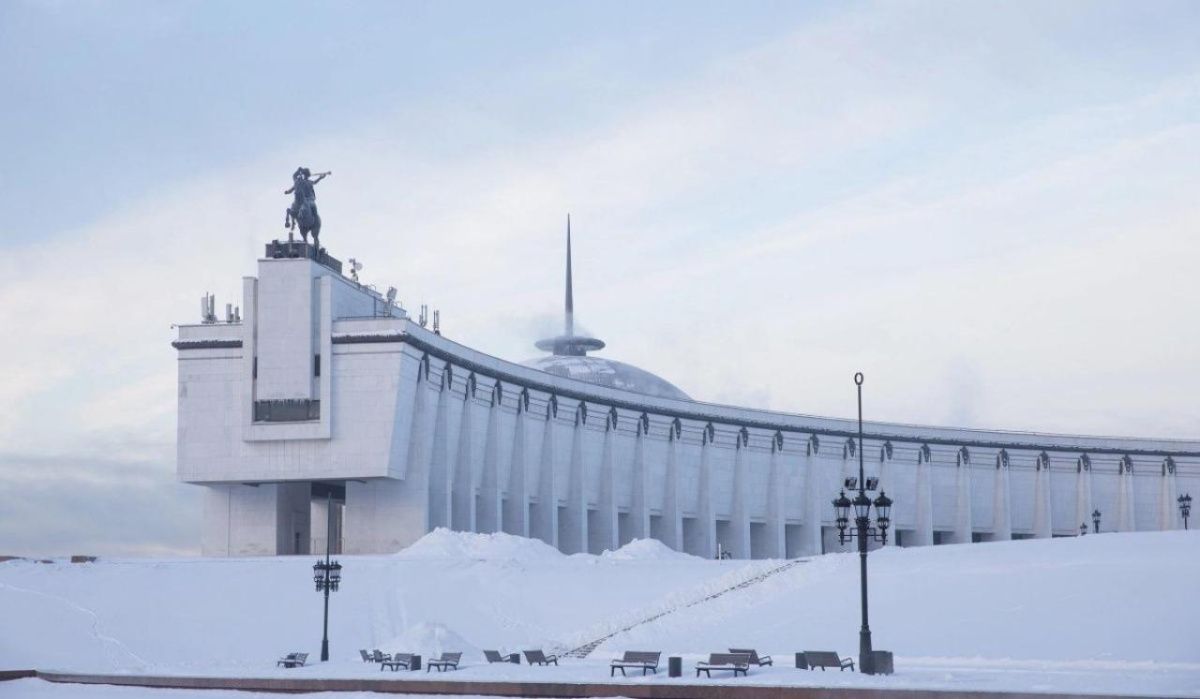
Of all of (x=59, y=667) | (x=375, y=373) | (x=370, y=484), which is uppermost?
(x=375, y=373)

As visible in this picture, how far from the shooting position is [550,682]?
3509cm

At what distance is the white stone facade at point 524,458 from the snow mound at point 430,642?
31.1m

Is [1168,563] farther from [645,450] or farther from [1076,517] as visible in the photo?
[1076,517]

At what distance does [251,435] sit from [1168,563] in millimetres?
45162

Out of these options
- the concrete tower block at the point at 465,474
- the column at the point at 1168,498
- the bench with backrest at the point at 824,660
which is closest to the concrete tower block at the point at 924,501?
the column at the point at 1168,498

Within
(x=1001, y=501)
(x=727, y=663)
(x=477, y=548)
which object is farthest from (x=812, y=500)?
(x=727, y=663)

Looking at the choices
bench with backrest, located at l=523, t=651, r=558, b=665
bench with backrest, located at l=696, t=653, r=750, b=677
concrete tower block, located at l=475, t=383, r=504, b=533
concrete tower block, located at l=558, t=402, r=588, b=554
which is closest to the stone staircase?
bench with backrest, located at l=523, t=651, r=558, b=665

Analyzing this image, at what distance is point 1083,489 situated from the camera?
122188 millimetres

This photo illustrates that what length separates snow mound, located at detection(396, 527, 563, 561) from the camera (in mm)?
69856

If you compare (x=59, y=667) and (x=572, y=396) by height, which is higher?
(x=572, y=396)

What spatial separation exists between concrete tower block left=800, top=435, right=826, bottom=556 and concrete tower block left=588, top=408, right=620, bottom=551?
1883 cm

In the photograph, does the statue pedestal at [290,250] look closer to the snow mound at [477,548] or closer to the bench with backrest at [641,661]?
Answer: the snow mound at [477,548]

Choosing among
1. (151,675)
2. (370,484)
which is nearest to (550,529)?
(370,484)

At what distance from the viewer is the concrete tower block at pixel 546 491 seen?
94.7 m
